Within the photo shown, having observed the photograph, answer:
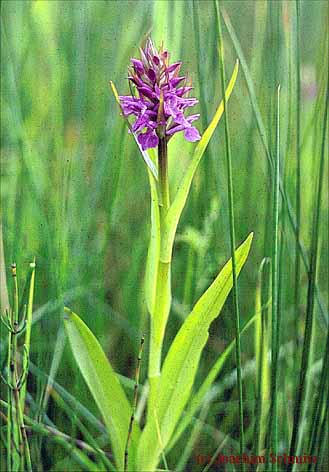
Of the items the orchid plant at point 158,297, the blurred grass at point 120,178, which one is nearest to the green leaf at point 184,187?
the orchid plant at point 158,297

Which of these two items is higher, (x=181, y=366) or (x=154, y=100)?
(x=154, y=100)

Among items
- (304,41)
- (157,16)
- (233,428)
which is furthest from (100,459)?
(304,41)

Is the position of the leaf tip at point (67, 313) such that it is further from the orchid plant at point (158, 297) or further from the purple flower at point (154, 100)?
the purple flower at point (154, 100)

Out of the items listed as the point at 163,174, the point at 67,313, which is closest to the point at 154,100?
the point at 163,174

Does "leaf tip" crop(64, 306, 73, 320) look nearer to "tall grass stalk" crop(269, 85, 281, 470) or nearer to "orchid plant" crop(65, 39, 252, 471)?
"orchid plant" crop(65, 39, 252, 471)

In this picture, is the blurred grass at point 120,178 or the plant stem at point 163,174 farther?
the blurred grass at point 120,178

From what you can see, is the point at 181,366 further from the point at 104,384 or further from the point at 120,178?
the point at 120,178

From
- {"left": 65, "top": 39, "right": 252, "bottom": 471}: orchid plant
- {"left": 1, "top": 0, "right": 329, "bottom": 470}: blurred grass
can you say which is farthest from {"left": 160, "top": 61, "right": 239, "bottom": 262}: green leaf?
{"left": 1, "top": 0, "right": 329, "bottom": 470}: blurred grass
